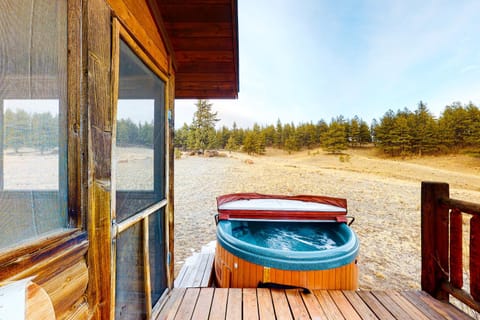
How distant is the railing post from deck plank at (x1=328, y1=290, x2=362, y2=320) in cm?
82

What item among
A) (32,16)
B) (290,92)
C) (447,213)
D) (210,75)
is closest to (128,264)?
(32,16)

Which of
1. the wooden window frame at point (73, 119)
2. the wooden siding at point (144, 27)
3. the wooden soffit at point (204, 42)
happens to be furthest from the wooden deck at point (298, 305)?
the wooden soffit at point (204, 42)

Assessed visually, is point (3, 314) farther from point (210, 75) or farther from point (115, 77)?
point (210, 75)

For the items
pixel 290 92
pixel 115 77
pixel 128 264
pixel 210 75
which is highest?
pixel 290 92

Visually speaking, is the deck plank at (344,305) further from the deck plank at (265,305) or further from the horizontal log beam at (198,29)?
the horizontal log beam at (198,29)

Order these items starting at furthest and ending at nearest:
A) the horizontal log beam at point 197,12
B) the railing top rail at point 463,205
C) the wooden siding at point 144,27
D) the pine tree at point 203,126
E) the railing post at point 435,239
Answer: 1. the pine tree at point 203,126
2. the railing post at point 435,239
3. the horizontal log beam at point 197,12
4. the railing top rail at point 463,205
5. the wooden siding at point 144,27

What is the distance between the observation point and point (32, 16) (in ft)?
2.25

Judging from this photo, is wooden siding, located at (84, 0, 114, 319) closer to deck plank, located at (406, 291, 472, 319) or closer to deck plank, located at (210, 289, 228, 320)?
deck plank, located at (210, 289, 228, 320)

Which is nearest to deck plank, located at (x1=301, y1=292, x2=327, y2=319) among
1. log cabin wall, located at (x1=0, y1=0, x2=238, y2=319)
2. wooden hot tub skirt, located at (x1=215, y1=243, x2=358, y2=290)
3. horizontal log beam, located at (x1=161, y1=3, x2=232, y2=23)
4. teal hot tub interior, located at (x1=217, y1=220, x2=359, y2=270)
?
wooden hot tub skirt, located at (x1=215, y1=243, x2=358, y2=290)

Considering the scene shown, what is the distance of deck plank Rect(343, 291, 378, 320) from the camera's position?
5.63 feet

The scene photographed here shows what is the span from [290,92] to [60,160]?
46.6 m

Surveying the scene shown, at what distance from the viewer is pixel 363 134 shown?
33.6m

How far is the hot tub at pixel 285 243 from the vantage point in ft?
7.21

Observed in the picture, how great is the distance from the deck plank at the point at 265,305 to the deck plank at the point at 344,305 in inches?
22.8
